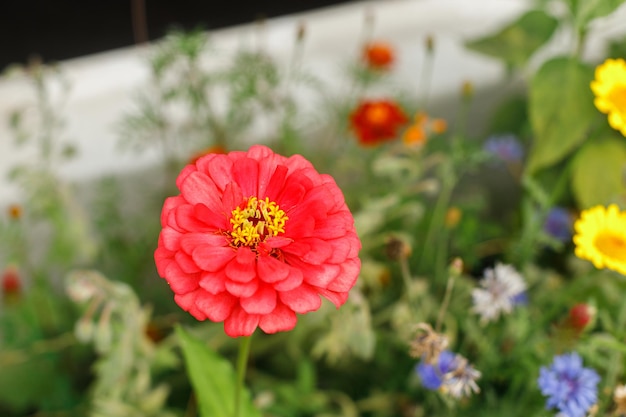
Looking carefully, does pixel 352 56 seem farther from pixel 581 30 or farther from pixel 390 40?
pixel 581 30

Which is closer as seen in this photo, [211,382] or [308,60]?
[211,382]

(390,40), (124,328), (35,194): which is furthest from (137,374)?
(390,40)

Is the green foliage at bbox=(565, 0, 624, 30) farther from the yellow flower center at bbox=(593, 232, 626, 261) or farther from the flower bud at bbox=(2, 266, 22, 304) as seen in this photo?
the flower bud at bbox=(2, 266, 22, 304)

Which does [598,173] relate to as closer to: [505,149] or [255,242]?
[505,149]

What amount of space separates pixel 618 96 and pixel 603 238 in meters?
0.09

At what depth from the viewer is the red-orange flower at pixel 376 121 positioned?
2.10 feet

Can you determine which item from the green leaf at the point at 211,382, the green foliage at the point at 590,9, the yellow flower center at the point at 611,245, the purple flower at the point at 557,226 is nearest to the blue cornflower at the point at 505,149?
the purple flower at the point at 557,226

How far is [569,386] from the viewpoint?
1.28 ft

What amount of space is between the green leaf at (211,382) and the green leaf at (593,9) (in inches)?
14.1

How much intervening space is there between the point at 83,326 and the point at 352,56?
1.67 ft

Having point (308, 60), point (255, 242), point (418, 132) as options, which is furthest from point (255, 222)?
point (308, 60)

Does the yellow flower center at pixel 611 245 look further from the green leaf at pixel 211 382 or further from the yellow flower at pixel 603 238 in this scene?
the green leaf at pixel 211 382

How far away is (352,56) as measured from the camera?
0.86 m

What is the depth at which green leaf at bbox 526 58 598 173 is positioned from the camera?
588mm
